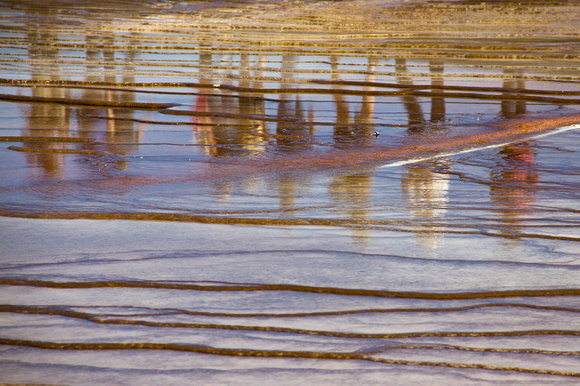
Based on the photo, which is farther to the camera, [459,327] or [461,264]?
[461,264]

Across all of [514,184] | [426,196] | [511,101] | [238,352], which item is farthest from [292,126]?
[238,352]

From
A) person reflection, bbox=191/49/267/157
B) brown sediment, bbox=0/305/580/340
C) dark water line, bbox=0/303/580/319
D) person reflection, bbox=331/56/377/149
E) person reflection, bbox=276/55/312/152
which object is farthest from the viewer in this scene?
person reflection, bbox=331/56/377/149

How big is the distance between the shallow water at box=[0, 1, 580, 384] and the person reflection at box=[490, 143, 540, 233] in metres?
0.02

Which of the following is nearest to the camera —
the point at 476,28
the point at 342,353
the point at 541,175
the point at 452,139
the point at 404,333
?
the point at 342,353

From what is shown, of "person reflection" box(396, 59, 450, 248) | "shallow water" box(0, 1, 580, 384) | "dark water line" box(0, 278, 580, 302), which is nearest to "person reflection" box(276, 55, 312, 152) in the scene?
"shallow water" box(0, 1, 580, 384)

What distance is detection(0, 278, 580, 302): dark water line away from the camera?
2568 mm

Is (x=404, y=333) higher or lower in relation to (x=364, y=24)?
lower

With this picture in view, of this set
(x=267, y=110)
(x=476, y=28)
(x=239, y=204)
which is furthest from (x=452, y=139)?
(x=476, y=28)

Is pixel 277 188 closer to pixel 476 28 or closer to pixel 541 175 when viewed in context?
pixel 541 175

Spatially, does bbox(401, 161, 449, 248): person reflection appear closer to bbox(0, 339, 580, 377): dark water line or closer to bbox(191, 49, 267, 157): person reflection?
bbox(0, 339, 580, 377): dark water line

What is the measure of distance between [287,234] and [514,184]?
5.67 feet

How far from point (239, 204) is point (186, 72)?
815 cm

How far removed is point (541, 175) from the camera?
Answer: 15.8 ft

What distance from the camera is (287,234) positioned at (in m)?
3.30
